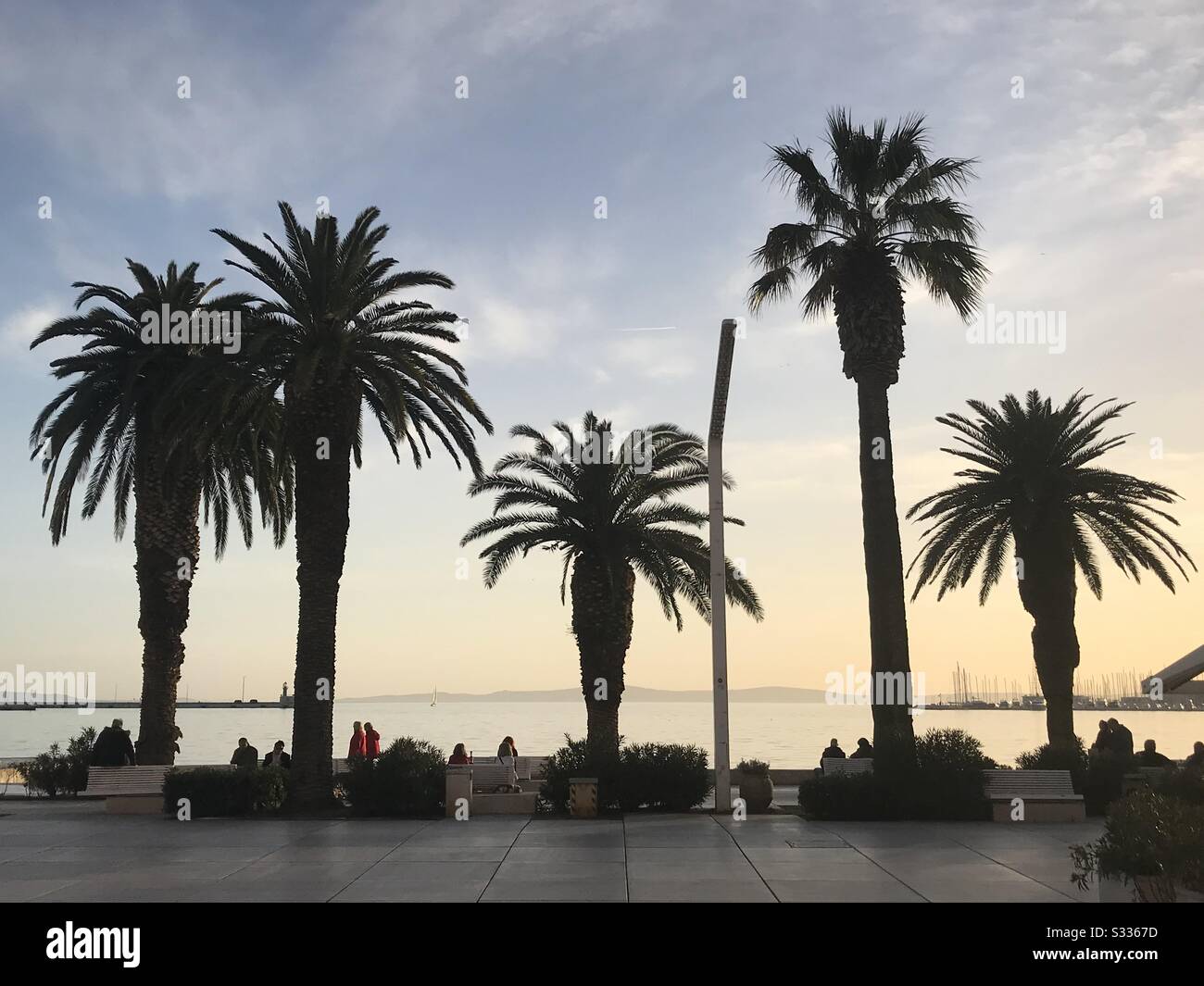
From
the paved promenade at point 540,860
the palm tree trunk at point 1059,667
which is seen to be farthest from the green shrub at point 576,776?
the palm tree trunk at point 1059,667

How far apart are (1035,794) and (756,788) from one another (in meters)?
4.57

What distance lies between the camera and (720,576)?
1938 centimetres

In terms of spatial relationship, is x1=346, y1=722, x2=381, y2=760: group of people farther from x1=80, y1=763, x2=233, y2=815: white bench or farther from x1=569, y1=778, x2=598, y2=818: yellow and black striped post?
x1=569, y1=778, x2=598, y2=818: yellow and black striped post

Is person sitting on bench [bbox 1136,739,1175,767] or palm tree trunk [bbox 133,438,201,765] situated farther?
palm tree trunk [bbox 133,438,201,765]

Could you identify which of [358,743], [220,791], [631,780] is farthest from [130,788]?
[631,780]

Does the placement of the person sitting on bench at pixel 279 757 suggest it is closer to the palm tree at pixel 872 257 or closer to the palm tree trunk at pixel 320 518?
the palm tree trunk at pixel 320 518

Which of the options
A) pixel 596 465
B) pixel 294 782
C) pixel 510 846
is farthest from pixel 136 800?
pixel 596 465

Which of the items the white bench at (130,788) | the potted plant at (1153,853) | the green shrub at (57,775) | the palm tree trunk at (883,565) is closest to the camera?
the potted plant at (1153,853)

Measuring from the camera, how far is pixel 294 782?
20516 millimetres

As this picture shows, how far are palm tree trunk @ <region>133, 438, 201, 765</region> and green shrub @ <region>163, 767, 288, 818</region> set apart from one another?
590cm

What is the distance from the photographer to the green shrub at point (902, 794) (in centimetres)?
1775

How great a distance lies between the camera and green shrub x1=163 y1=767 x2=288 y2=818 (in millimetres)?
19016

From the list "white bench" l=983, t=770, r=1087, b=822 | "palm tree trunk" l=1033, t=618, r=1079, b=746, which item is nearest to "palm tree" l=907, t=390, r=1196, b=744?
"palm tree trunk" l=1033, t=618, r=1079, b=746

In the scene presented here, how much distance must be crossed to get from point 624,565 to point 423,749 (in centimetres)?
960
